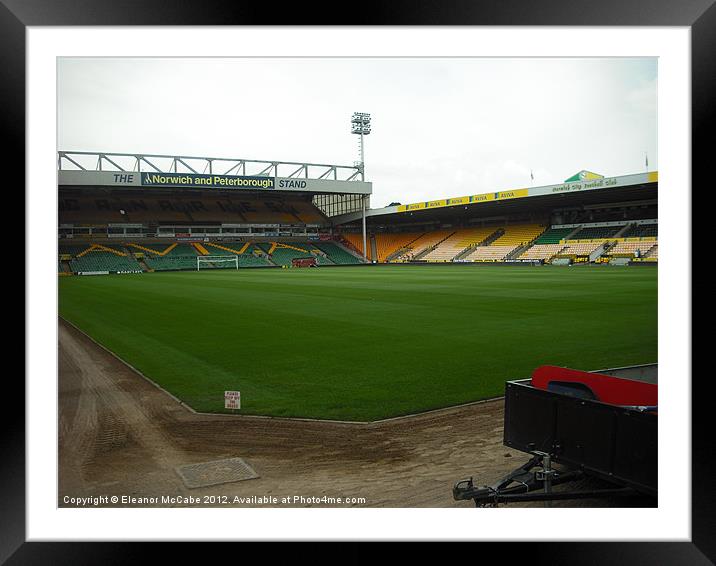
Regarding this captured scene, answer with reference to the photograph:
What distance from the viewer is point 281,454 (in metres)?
4.29

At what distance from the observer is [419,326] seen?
10422 millimetres

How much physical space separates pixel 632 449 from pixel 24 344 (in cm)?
386

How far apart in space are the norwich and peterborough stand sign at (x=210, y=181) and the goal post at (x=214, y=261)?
23.4ft

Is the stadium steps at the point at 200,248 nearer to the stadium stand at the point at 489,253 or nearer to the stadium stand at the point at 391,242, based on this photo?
the stadium stand at the point at 391,242

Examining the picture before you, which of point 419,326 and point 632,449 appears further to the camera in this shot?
point 419,326

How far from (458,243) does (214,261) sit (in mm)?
18543

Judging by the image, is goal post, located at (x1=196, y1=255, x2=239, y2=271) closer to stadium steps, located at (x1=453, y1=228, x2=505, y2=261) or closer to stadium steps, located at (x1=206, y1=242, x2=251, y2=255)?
stadium steps, located at (x1=206, y1=242, x2=251, y2=255)


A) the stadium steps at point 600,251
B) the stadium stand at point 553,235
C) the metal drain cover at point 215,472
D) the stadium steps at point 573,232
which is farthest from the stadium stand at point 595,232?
the metal drain cover at point 215,472

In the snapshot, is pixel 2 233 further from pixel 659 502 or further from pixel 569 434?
pixel 659 502

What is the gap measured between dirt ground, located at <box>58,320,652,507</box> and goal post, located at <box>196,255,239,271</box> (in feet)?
117

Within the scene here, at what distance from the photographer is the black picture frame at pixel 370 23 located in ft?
11.2

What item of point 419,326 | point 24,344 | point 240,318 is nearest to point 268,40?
point 24,344

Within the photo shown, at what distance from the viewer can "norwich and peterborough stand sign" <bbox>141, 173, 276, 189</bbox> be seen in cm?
3186

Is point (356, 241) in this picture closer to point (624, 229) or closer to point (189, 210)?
point (189, 210)
